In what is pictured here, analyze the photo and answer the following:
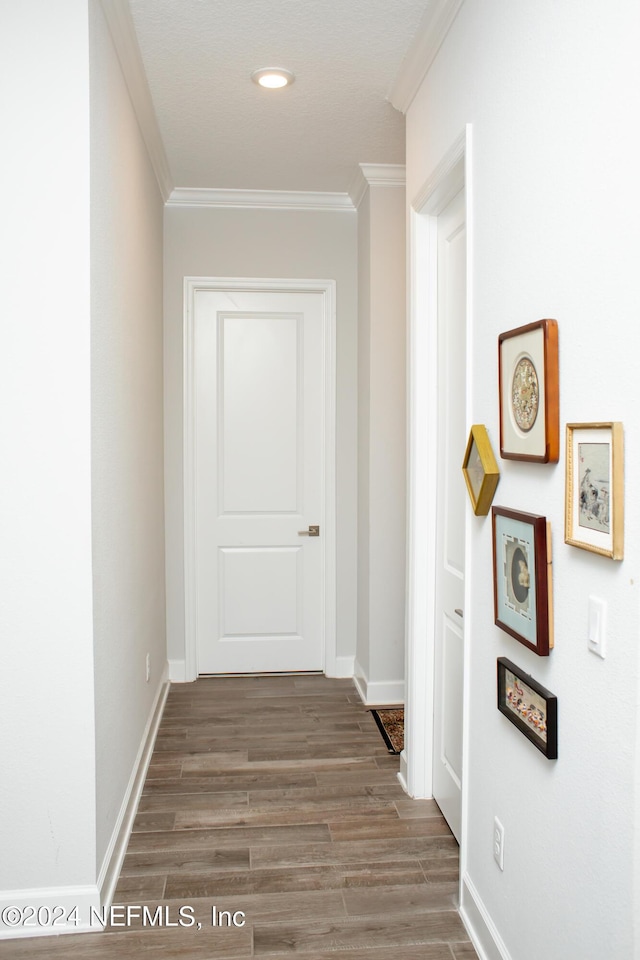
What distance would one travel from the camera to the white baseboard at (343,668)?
426 cm

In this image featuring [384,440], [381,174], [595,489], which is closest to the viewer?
[595,489]

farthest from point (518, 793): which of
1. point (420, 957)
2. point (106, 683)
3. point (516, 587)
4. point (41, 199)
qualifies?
point (41, 199)

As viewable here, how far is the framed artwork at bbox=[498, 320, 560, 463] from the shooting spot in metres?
1.45

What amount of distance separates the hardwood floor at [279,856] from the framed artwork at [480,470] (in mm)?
1195

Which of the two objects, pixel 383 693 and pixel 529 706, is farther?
pixel 383 693

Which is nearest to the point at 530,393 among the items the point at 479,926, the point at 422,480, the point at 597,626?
the point at 597,626

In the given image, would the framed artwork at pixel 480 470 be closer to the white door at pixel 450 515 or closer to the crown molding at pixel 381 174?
the white door at pixel 450 515

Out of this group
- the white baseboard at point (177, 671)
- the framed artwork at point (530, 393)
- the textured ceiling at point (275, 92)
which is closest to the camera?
the framed artwork at point (530, 393)

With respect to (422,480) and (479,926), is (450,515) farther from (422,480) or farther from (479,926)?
(479,926)

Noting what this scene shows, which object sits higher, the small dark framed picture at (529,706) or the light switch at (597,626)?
the light switch at (597,626)

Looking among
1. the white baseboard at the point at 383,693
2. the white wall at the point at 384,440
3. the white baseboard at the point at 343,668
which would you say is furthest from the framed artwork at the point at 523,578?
the white baseboard at the point at 343,668

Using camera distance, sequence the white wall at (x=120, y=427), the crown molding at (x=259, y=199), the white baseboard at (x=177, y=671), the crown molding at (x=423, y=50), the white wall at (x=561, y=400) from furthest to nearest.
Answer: the white baseboard at (x=177, y=671)
the crown molding at (x=259, y=199)
the crown molding at (x=423, y=50)
the white wall at (x=120, y=427)
the white wall at (x=561, y=400)

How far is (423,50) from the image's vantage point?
246cm

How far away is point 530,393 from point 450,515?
1.04m
